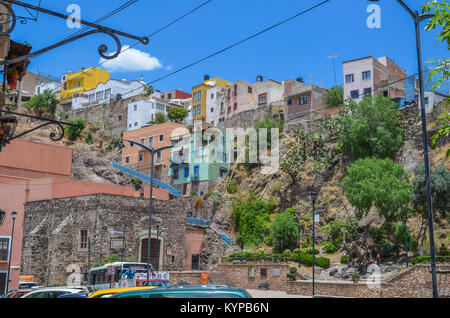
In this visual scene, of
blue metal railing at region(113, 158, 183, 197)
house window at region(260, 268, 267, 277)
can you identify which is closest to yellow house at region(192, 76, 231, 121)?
blue metal railing at region(113, 158, 183, 197)

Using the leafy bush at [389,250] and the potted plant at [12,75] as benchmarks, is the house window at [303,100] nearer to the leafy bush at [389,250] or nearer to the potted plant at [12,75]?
the leafy bush at [389,250]

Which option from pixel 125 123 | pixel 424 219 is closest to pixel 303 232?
pixel 424 219

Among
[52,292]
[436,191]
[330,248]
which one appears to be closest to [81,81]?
[330,248]

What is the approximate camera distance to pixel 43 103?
285 feet

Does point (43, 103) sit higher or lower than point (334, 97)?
higher

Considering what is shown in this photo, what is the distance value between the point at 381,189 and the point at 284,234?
10.1 m

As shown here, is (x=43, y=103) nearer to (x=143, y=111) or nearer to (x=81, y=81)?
(x=81, y=81)

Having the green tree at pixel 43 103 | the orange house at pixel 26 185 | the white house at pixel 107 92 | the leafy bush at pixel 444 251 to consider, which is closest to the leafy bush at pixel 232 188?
the orange house at pixel 26 185

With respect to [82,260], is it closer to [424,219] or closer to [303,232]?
[303,232]

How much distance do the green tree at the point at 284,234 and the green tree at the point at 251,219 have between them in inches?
153

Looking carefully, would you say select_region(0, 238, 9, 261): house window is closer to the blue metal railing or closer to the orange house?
the orange house

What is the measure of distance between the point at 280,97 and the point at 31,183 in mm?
38591

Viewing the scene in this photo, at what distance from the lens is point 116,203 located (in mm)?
35312

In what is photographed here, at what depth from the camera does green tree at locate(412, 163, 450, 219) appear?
3338 centimetres
